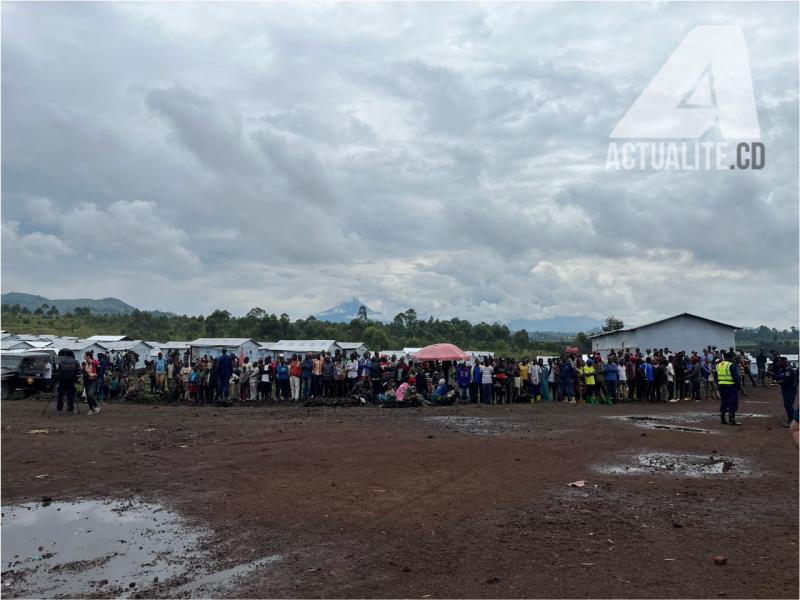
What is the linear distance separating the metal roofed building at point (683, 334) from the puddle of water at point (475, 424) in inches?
856

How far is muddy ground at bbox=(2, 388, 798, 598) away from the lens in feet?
20.2

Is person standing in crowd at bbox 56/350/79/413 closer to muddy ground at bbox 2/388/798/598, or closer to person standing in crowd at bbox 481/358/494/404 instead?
muddy ground at bbox 2/388/798/598

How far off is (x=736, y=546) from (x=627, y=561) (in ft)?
4.65

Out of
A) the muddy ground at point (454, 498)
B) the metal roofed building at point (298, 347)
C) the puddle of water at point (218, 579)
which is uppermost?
the metal roofed building at point (298, 347)

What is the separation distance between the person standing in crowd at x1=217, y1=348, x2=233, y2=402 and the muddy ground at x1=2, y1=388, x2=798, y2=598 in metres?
7.44

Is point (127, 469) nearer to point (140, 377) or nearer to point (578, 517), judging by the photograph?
point (578, 517)

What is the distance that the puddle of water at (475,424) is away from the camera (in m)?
16.4

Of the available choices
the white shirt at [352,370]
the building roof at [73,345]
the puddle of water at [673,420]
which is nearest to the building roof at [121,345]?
the building roof at [73,345]

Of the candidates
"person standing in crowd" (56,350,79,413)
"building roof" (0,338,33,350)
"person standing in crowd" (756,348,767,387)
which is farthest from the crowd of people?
"building roof" (0,338,33,350)

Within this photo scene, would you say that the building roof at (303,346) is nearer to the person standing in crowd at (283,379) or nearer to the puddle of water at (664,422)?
the person standing in crowd at (283,379)

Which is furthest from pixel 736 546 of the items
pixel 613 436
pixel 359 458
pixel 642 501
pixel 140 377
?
pixel 140 377

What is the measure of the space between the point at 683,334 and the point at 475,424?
24.9 metres

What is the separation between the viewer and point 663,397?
26188mm

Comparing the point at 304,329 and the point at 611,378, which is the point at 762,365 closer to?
the point at 611,378
